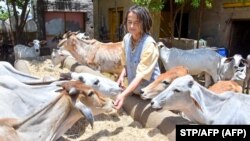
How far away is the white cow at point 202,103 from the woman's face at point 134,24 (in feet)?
2.24

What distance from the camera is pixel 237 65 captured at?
5.92 metres

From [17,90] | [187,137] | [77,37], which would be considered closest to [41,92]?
[17,90]

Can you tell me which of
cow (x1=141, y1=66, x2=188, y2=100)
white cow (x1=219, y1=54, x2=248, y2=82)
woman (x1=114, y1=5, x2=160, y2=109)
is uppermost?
woman (x1=114, y1=5, x2=160, y2=109)

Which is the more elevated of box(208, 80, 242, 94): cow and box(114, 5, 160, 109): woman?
box(114, 5, 160, 109): woman

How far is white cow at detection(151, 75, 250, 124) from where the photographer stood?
290 centimetres

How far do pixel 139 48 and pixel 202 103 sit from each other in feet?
2.86

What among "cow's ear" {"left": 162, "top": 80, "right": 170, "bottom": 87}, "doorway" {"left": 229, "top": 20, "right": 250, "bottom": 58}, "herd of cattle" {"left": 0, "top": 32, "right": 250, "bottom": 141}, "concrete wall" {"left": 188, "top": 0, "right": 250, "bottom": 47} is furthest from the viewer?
"doorway" {"left": 229, "top": 20, "right": 250, "bottom": 58}

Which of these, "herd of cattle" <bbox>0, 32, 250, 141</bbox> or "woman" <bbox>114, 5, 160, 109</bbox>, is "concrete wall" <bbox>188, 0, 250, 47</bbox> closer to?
"herd of cattle" <bbox>0, 32, 250, 141</bbox>

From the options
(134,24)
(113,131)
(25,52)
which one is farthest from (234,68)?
(25,52)

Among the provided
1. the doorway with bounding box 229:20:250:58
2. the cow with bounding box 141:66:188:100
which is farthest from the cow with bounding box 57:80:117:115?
the doorway with bounding box 229:20:250:58

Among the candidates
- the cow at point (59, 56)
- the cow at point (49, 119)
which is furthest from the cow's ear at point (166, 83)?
the cow at point (59, 56)

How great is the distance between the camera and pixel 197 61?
21.1 feet

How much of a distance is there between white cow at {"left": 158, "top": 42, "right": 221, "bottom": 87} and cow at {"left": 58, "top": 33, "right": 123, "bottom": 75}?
1200 millimetres

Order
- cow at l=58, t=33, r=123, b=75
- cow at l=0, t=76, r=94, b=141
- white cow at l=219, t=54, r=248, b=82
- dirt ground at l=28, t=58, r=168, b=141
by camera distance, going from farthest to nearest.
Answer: white cow at l=219, t=54, r=248, b=82 → cow at l=58, t=33, r=123, b=75 → dirt ground at l=28, t=58, r=168, b=141 → cow at l=0, t=76, r=94, b=141
